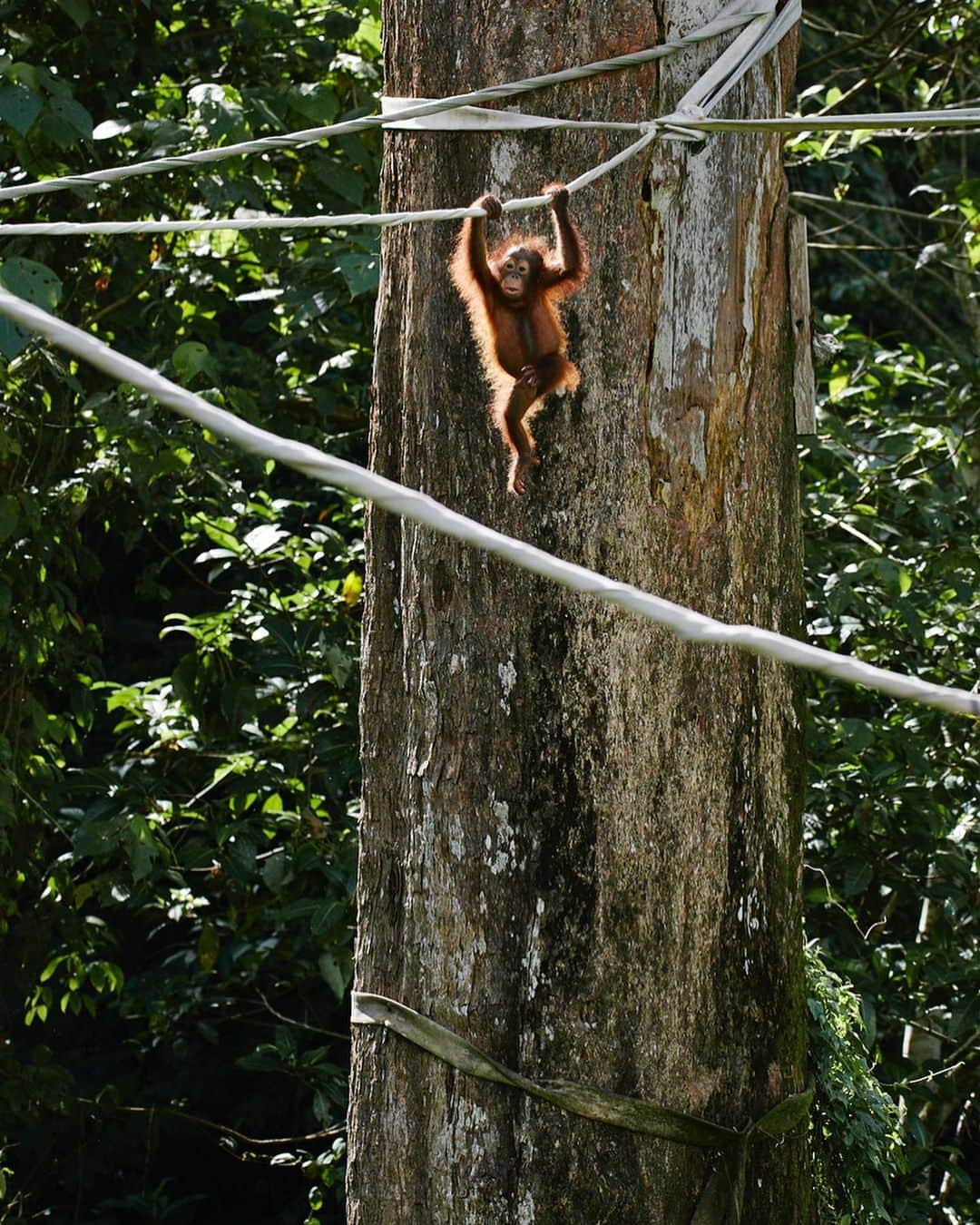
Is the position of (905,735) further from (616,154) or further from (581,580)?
(581,580)

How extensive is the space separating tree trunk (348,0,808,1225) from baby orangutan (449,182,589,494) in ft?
0.09

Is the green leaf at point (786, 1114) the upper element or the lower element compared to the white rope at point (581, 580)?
lower

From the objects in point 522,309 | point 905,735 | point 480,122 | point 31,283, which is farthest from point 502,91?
point 905,735

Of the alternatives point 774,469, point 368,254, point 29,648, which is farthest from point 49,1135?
point 774,469

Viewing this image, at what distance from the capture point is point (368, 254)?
2926 millimetres

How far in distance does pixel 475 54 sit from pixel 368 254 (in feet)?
3.66

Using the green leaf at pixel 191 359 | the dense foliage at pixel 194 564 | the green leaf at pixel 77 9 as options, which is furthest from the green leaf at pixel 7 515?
the green leaf at pixel 77 9

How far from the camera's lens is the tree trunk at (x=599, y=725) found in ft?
5.66

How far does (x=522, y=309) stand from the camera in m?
1.71

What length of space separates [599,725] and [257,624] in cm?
182

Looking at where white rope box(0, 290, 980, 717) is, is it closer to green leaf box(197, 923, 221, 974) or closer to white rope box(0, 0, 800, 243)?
white rope box(0, 0, 800, 243)

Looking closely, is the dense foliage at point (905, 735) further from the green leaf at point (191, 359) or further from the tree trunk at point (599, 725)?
the green leaf at point (191, 359)

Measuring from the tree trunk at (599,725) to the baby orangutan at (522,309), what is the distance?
0.03 metres

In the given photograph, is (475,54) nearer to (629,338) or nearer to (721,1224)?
→ (629,338)
